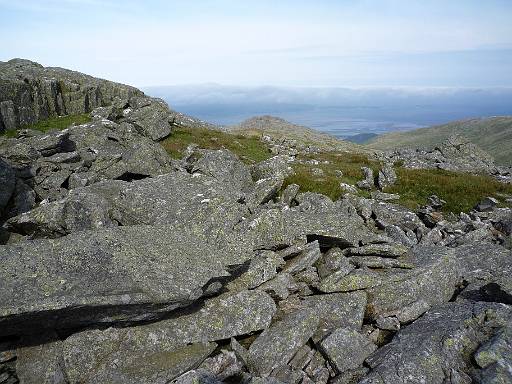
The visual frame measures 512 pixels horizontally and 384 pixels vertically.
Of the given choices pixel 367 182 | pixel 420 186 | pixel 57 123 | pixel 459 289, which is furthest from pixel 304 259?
pixel 57 123

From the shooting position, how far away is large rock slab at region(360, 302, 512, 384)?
10172 mm

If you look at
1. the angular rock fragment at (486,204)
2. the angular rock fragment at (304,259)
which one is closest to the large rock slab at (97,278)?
the angular rock fragment at (304,259)

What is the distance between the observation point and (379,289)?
13656 mm

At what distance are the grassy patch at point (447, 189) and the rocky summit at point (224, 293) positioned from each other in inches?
286

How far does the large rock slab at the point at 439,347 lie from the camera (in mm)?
10172

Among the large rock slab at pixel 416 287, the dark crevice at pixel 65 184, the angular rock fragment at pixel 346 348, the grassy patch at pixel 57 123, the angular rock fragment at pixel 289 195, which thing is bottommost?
the angular rock fragment at pixel 346 348

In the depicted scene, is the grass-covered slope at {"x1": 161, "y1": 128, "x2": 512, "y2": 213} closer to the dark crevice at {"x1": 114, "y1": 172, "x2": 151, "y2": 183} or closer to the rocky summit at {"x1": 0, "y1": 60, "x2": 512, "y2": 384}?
the rocky summit at {"x1": 0, "y1": 60, "x2": 512, "y2": 384}

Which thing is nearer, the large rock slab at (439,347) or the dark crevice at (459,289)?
the large rock slab at (439,347)

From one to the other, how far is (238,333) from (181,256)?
2949mm

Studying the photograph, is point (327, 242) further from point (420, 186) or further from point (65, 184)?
point (420, 186)

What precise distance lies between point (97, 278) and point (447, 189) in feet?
89.7

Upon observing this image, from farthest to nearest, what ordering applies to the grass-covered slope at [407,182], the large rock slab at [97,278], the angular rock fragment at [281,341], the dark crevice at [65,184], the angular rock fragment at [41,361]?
the grass-covered slope at [407,182] < the dark crevice at [65,184] < the angular rock fragment at [281,341] < the angular rock fragment at [41,361] < the large rock slab at [97,278]

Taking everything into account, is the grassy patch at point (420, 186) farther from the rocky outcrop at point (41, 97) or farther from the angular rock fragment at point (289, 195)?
the rocky outcrop at point (41, 97)

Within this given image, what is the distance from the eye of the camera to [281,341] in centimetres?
1142
